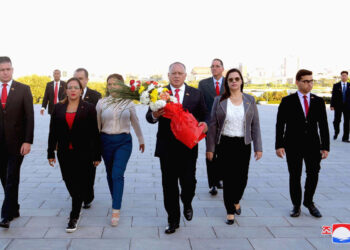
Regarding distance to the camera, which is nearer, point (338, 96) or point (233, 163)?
point (233, 163)

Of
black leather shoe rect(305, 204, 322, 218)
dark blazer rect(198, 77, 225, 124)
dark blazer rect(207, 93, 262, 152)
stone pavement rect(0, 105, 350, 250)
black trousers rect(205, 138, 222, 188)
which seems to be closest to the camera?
stone pavement rect(0, 105, 350, 250)

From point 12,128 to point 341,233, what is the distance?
3901mm

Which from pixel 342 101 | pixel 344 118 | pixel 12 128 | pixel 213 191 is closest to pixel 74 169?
pixel 12 128

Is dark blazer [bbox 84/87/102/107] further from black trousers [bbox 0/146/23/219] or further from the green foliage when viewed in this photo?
the green foliage

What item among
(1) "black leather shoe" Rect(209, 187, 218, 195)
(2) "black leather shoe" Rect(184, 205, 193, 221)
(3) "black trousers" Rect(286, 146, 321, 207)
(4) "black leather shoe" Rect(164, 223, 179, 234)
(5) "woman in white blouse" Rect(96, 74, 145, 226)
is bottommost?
(1) "black leather shoe" Rect(209, 187, 218, 195)

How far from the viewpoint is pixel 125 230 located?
14.6 ft

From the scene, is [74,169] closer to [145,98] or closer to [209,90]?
[145,98]

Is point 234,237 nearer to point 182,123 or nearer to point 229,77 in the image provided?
point 182,123

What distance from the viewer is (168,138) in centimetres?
455

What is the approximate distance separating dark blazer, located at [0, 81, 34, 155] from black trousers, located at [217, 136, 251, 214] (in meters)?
2.33

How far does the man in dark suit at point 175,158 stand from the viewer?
4.54m

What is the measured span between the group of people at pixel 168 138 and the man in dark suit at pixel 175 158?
11 mm

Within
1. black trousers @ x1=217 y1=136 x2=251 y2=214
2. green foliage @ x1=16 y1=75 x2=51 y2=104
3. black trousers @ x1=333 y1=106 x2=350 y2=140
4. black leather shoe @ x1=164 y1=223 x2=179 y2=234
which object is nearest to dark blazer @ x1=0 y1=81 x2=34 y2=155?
black leather shoe @ x1=164 y1=223 x2=179 y2=234

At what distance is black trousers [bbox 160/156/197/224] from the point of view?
4559mm
